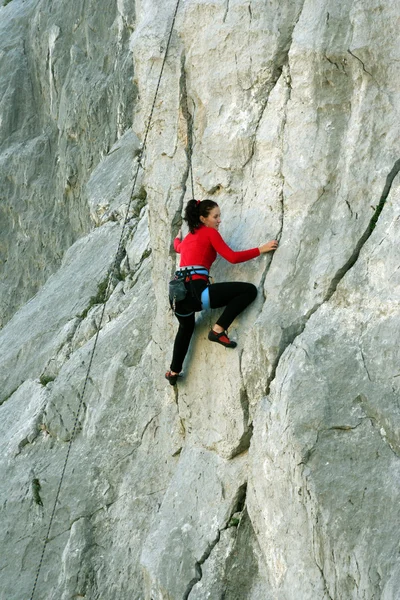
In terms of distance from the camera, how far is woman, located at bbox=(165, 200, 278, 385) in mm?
9891

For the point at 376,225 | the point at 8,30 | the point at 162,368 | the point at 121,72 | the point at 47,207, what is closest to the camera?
the point at 376,225

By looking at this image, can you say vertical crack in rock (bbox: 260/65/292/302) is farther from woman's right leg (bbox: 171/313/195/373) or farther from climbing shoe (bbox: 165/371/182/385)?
climbing shoe (bbox: 165/371/182/385)

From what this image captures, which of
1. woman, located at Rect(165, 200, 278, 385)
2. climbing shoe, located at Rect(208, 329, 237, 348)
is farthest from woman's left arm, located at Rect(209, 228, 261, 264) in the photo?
climbing shoe, located at Rect(208, 329, 237, 348)

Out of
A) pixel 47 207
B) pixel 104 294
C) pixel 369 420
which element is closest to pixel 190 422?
pixel 369 420

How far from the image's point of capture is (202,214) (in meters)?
10.2

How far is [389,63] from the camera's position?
366 inches

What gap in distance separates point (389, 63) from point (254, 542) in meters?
4.79

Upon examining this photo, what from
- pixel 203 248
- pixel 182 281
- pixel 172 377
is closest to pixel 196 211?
pixel 203 248

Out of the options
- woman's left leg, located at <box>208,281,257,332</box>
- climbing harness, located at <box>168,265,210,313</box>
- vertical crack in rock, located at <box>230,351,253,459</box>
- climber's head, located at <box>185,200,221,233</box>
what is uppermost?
climber's head, located at <box>185,200,221,233</box>

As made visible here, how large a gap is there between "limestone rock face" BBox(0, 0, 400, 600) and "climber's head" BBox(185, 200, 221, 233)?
36 centimetres

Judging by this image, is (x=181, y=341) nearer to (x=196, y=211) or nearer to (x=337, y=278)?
(x=196, y=211)

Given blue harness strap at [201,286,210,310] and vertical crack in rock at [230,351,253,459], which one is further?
blue harness strap at [201,286,210,310]

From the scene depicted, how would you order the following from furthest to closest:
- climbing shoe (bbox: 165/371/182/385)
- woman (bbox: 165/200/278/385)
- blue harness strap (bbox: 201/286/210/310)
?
climbing shoe (bbox: 165/371/182/385), blue harness strap (bbox: 201/286/210/310), woman (bbox: 165/200/278/385)

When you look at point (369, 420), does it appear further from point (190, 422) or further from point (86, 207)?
point (86, 207)
